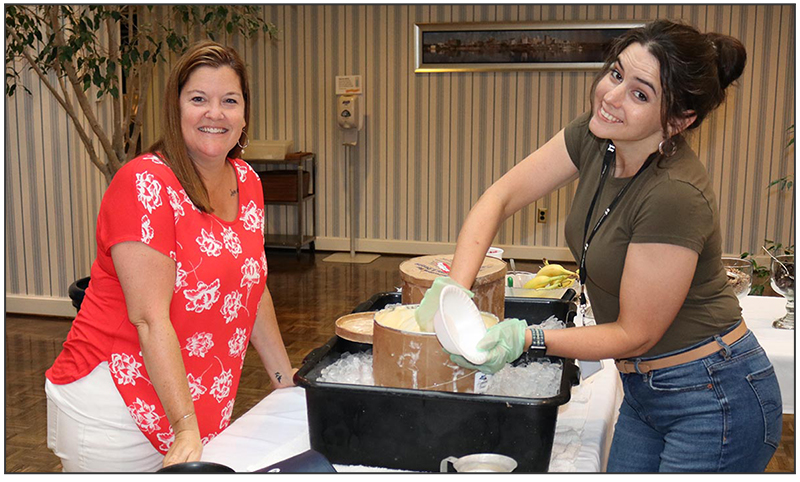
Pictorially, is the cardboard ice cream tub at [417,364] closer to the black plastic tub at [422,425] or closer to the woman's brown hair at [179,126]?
the black plastic tub at [422,425]

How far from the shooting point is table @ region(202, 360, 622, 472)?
1436 mm

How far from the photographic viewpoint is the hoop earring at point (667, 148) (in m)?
1.40

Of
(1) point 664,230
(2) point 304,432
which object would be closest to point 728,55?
(1) point 664,230

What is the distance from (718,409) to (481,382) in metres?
0.49

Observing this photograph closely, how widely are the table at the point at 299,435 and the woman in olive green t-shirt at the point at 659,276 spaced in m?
0.09

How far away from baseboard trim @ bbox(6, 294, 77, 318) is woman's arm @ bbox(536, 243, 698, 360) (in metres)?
4.46

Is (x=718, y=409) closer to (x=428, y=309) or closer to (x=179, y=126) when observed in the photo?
(x=428, y=309)

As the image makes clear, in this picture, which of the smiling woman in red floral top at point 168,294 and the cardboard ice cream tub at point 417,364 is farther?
the smiling woman in red floral top at point 168,294

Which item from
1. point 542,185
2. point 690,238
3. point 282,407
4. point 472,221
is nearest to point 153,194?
point 282,407

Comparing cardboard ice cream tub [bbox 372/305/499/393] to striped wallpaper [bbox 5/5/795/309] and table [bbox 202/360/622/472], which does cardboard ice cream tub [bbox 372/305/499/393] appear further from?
striped wallpaper [bbox 5/5/795/309]

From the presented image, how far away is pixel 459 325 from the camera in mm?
1323

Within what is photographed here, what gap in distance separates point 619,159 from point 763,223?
596 centimetres

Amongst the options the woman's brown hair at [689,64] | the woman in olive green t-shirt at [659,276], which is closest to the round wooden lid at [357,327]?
the woman in olive green t-shirt at [659,276]

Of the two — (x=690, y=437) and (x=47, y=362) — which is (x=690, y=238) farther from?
(x=47, y=362)
